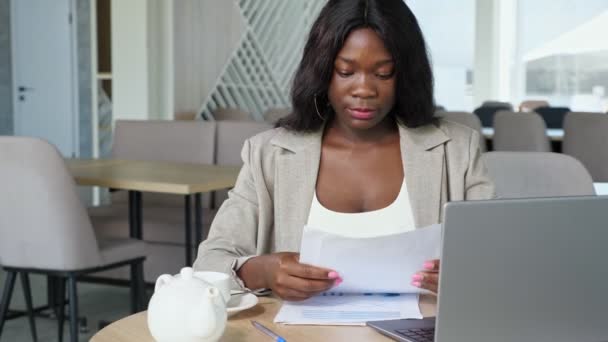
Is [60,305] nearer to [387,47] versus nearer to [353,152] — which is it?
[353,152]

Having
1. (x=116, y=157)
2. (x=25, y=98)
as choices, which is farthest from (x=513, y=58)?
(x=116, y=157)

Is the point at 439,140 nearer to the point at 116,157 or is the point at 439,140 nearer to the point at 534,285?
the point at 534,285

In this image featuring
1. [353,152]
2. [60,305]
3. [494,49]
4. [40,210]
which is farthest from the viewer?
[494,49]

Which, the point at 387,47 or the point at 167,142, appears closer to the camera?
the point at 387,47

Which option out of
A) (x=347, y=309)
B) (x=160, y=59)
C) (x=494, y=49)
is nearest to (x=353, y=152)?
(x=347, y=309)

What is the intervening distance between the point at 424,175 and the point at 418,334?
45 cm

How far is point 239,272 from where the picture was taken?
4.40ft

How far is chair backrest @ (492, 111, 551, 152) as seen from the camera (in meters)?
4.96

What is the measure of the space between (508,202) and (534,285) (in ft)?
0.33

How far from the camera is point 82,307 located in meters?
3.62

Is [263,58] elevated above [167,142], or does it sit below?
above

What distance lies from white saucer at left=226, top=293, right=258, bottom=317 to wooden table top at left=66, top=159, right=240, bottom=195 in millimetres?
1553

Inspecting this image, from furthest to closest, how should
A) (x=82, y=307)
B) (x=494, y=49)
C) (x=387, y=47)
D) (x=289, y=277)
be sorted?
1. (x=494, y=49)
2. (x=82, y=307)
3. (x=387, y=47)
4. (x=289, y=277)

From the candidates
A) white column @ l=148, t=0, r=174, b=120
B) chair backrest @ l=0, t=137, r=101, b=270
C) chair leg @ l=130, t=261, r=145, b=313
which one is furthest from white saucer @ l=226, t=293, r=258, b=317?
white column @ l=148, t=0, r=174, b=120
